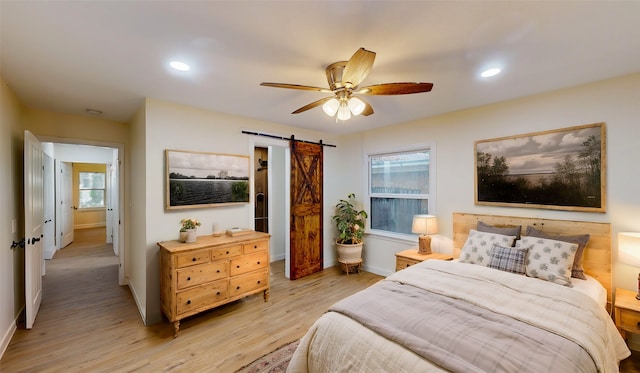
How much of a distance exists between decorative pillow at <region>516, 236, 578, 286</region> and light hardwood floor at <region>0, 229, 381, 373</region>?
7.12ft

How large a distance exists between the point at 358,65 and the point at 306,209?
9.93 feet

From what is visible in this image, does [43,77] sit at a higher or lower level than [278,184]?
Answer: higher

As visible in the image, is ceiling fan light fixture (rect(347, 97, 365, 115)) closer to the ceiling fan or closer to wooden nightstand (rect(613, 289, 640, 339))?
the ceiling fan

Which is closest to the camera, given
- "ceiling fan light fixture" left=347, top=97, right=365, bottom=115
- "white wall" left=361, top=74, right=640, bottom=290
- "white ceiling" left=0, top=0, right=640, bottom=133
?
"white ceiling" left=0, top=0, right=640, bottom=133

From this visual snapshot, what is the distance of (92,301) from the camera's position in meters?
3.38

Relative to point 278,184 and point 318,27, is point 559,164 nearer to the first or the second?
point 318,27

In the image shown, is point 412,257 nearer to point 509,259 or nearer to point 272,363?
point 509,259

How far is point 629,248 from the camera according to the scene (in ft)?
7.02

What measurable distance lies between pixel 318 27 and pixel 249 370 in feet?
8.61

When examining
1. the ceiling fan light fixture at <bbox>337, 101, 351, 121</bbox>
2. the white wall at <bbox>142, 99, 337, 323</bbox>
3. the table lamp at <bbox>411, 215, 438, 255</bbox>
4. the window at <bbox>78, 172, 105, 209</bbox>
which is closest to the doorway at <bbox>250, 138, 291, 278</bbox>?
the white wall at <bbox>142, 99, 337, 323</bbox>

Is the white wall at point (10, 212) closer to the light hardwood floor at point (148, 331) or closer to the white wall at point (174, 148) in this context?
the light hardwood floor at point (148, 331)

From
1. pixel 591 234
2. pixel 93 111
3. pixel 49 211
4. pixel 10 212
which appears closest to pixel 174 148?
pixel 93 111

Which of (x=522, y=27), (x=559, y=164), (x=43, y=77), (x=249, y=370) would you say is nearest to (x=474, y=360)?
(x=249, y=370)

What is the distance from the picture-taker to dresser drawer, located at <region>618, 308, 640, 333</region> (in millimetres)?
2010
